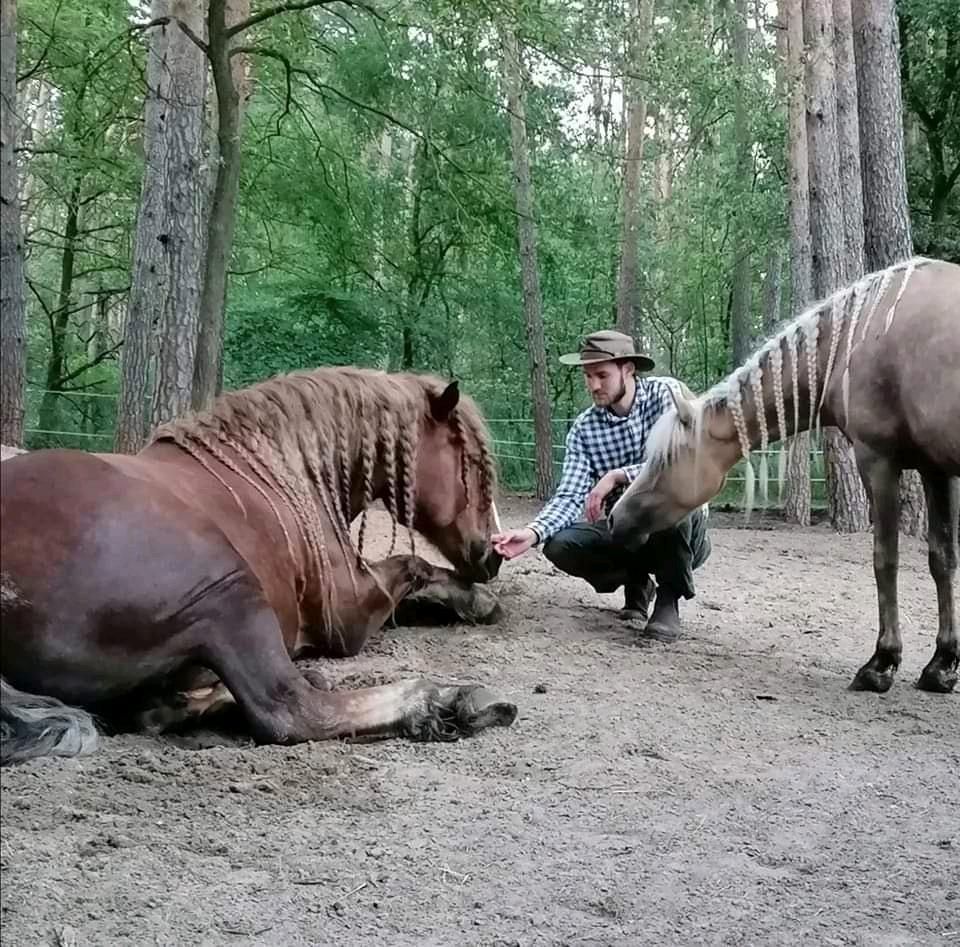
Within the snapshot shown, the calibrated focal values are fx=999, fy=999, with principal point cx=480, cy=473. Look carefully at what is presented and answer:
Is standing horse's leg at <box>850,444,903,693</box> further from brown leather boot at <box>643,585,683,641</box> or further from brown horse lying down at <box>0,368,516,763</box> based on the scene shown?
brown horse lying down at <box>0,368,516,763</box>

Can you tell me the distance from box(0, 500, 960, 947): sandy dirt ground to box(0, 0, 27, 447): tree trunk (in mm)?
1725

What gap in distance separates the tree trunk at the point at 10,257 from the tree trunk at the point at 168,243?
0.84 m

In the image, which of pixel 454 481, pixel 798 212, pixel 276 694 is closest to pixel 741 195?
pixel 798 212

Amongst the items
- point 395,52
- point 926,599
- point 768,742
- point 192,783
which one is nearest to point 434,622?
point 768,742

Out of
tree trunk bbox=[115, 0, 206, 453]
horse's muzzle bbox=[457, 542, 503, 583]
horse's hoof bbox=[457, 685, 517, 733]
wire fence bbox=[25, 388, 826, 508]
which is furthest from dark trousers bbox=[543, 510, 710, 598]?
wire fence bbox=[25, 388, 826, 508]

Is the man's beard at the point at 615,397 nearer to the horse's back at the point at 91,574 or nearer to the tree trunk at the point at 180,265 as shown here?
the horse's back at the point at 91,574

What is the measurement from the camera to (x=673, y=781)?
2781 millimetres

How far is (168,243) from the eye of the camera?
19.8 ft

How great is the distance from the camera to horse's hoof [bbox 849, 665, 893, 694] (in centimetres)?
387

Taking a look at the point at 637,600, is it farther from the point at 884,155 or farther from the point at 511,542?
the point at 884,155

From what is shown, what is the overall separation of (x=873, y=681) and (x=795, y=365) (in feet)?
4.34

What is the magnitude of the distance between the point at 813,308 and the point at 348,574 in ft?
7.50

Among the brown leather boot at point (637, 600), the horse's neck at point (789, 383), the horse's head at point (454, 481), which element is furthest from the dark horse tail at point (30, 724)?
the brown leather boot at point (637, 600)

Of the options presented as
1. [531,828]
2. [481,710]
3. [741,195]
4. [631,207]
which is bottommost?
[531,828]
